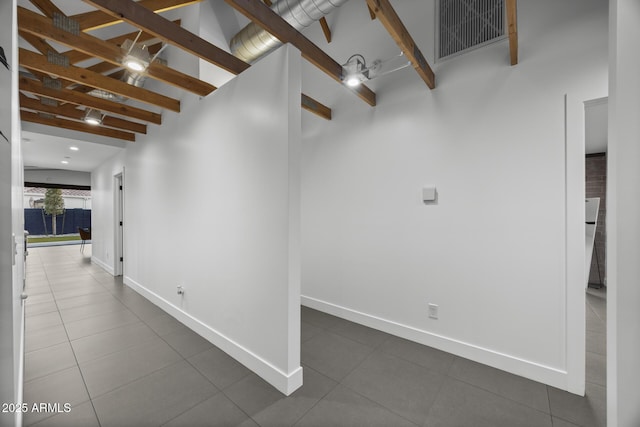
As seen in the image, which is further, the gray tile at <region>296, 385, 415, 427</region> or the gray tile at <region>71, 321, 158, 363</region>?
the gray tile at <region>71, 321, 158, 363</region>

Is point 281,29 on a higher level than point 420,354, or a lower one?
higher

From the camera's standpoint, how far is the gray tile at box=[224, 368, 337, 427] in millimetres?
1712

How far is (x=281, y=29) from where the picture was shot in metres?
1.91

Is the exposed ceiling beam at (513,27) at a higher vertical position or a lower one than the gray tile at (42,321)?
higher

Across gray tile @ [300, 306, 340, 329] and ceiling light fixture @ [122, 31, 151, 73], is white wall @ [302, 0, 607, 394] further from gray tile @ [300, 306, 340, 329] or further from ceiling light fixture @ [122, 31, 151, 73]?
ceiling light fixture @ [122, 31, 151, 73]

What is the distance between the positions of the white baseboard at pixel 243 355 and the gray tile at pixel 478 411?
96 centimetres

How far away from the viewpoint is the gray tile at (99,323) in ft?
9.52

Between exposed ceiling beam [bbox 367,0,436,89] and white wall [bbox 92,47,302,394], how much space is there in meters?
0.66

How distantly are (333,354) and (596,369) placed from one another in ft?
7.43

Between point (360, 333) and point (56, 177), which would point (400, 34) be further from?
point (56, 177)

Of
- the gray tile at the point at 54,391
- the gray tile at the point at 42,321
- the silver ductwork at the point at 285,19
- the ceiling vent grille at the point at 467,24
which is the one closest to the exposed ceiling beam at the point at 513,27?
the ceiling vent grille at the point at 467,24

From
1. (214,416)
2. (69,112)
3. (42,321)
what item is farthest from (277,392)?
(69,112)

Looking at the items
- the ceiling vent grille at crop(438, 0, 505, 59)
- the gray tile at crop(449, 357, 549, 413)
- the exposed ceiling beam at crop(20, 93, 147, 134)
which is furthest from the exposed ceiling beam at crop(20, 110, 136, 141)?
the gray tile at crop(449, 357, 549, 413)

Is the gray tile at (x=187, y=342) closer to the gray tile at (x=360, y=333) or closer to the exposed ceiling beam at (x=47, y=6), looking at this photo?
the gray tile at (x=360, y=333)
